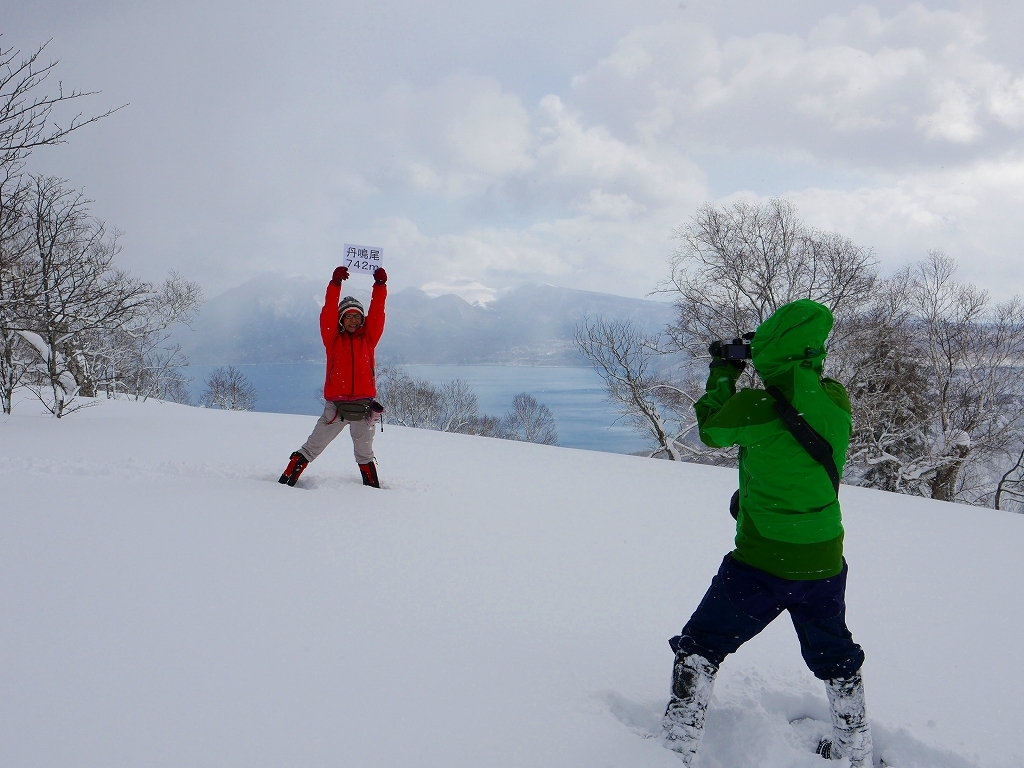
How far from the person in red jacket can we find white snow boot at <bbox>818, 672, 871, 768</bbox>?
3.83m

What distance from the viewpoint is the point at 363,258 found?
5430 mm

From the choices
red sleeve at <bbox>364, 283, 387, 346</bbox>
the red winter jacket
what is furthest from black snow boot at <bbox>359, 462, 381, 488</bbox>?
red sleeve at <bbox>364, 283, 387, 346</bbox>

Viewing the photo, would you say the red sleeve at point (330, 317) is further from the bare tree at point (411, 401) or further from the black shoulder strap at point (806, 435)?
the bare tree at point (411, 401)

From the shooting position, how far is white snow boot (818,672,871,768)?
1.96 metres

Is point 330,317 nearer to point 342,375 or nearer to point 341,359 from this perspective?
point 341,359

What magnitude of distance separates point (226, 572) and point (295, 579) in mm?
340

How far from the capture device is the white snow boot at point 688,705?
1.94 m

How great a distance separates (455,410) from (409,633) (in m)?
41.1

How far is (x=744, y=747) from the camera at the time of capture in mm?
2059

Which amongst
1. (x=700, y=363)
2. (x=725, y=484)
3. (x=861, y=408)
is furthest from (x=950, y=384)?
(x=725, y=484)

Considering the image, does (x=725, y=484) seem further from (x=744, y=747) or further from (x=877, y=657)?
(x=744, y=747)

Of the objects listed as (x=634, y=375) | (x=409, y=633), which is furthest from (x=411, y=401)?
(x=409, y=633)

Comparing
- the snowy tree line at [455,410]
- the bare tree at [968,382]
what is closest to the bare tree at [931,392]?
the bare tree at [968,382]

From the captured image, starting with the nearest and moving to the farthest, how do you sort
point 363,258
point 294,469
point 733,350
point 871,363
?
point 733,350 < point 294,469 < point 363,258 < point 871,363
